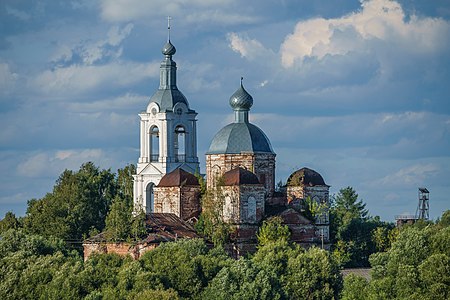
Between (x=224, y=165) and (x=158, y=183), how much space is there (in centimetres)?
469

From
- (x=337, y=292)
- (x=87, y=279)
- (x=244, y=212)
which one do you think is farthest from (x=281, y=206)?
(x=87, y=279)

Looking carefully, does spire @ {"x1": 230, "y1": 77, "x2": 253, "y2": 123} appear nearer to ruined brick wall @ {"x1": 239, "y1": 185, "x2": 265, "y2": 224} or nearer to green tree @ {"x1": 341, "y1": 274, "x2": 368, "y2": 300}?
ruined brick wall @ {"x1": 239, "y1": 185, "x2": 265, "y2": 224}

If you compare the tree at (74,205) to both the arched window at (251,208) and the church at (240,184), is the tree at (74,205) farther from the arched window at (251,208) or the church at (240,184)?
the arched window at (251,208)

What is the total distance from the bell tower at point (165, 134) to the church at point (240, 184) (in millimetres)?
49

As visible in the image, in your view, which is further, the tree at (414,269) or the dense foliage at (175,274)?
the tree at (414,269)

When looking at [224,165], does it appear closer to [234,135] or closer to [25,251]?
[234,135]

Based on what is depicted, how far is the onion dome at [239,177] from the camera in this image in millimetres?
73562

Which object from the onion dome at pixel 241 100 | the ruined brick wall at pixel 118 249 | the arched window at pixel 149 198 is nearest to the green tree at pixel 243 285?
the ruined brick wall at pixel 118 249

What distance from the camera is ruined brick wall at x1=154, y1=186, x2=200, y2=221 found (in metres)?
77.0

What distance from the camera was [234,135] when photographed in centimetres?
7662

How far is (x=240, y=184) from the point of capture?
2891 inches

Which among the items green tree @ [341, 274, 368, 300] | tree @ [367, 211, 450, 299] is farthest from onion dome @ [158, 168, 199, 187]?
green tree @ [341, 274, 368, 300]

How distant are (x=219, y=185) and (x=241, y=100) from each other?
5602mm

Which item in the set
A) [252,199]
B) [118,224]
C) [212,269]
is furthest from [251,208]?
[212,269]
